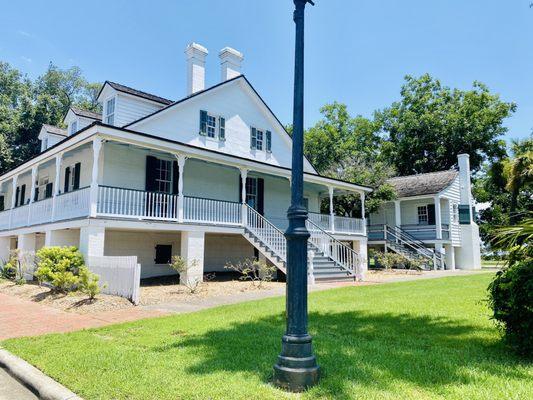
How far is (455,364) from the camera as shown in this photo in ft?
15.6

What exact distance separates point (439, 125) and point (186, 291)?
39.3 m

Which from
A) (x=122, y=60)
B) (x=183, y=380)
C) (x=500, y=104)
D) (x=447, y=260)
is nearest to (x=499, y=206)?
(x=500, y=104)

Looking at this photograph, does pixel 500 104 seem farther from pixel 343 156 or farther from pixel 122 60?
pixel 122 60

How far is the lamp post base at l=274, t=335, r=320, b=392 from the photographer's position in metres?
4.13

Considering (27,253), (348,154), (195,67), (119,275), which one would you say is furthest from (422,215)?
(27,253)

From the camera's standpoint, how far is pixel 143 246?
696 inches

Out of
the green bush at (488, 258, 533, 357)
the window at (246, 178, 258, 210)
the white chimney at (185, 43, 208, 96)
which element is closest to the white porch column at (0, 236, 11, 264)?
the white chimney at (185, 43, 208, 96)

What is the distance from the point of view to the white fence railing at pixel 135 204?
13.9 m

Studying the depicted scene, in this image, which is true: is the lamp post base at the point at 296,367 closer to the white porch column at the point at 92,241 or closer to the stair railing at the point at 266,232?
the white porch column at the point at 92,241

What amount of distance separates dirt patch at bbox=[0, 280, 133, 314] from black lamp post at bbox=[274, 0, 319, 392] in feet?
24.8

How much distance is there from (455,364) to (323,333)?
7.85 ft

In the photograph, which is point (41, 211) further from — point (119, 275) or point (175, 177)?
point (119, 275)

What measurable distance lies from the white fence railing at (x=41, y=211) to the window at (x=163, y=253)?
15.2ft

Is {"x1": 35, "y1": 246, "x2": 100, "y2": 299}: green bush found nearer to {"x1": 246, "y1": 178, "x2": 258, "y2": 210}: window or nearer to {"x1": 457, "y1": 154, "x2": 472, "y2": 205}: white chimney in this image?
{"x1": 246, "y1": 178, "x2": 258, "y2": 210}: window
